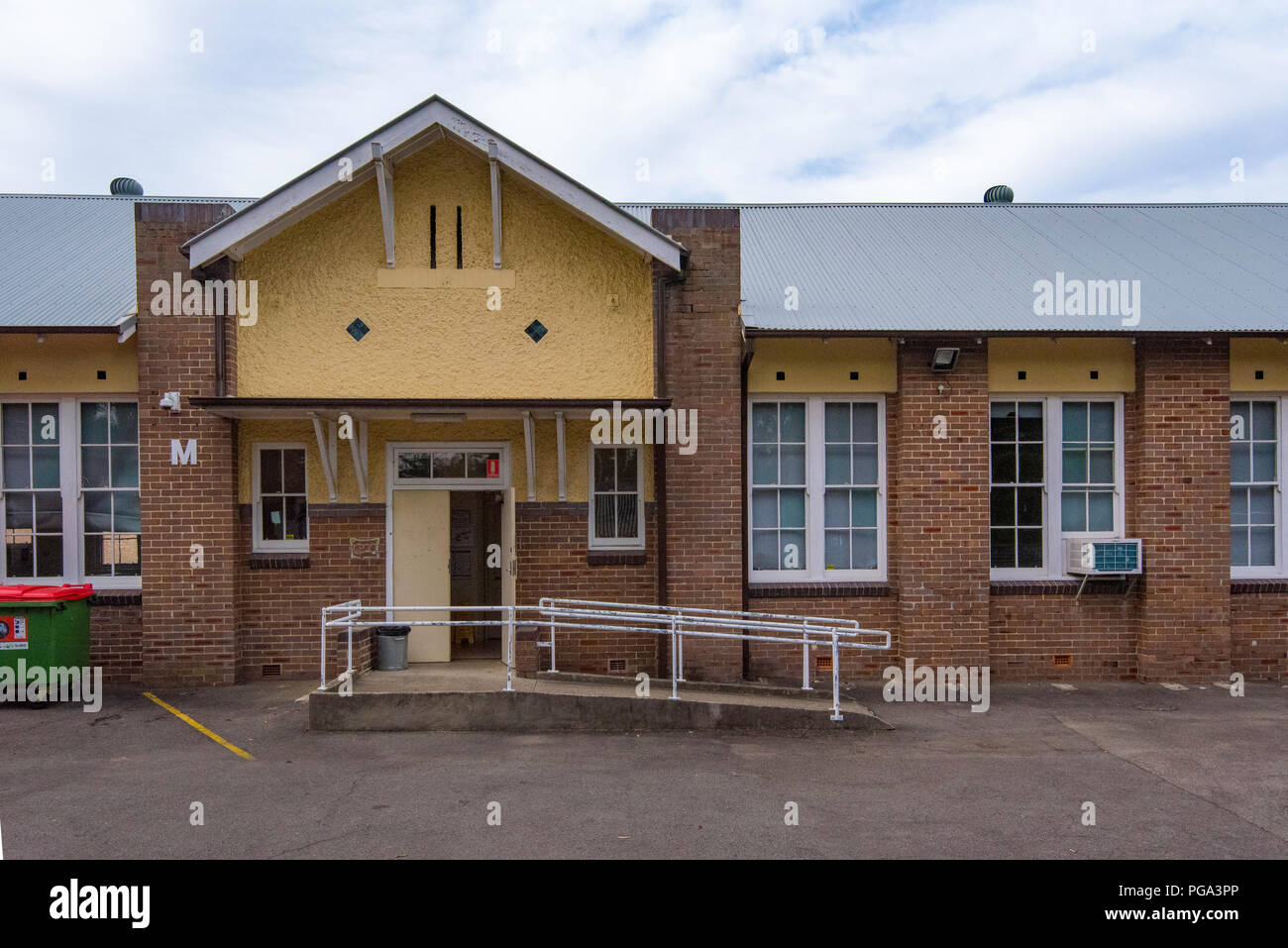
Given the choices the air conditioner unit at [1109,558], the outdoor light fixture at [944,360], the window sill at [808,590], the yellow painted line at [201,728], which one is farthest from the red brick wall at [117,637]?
the air conditioner unit at [1109,558]

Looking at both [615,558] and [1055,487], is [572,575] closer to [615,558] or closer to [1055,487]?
[615,558]

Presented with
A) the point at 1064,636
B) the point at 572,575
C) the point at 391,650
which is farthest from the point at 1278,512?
the point at 391,650

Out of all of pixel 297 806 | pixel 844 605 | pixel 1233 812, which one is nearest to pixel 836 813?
pixel 1233 812

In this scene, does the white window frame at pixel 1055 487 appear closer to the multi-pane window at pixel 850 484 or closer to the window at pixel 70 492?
the multi-pane window at pixel 850 484

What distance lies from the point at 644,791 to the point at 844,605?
4903 mm

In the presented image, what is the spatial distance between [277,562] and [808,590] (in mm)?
6237

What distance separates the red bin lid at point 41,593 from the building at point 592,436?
0.74m

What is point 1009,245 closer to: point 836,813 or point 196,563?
point 836,813

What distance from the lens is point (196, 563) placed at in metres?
10.1

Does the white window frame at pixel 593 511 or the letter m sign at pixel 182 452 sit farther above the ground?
the letter m sign at pixel 182 452

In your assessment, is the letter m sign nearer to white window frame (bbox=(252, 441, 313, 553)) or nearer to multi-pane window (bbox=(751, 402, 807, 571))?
white window frame (bbox=(252, 441, 313, 553))

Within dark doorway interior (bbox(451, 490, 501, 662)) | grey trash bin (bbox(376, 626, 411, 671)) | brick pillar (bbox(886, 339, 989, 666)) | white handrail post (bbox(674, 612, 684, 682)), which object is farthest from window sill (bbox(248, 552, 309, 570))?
brick pillar (bbox(886, 339, 989, 666))

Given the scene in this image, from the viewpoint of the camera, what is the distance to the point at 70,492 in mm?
10602

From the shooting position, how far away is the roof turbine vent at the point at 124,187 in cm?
1597
